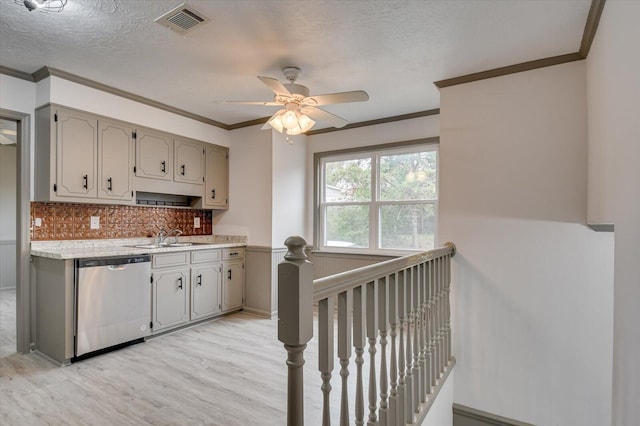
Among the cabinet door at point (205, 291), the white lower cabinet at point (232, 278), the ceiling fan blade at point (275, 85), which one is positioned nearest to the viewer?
→ the ceiling fan blade at point (275, 85)

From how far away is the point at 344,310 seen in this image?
3.85 feet

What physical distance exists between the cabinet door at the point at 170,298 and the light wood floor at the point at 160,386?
9.1 inches

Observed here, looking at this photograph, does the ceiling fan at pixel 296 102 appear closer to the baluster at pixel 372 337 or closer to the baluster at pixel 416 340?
the baluster at pixel 416 340

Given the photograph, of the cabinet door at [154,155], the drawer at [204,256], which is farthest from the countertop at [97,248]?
the cabinet door at [154,155]

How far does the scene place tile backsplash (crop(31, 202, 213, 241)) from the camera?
128 inches

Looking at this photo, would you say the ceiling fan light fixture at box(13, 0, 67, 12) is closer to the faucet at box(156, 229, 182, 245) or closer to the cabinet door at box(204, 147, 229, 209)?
the cabinet door at box(204, 147, 229, 209)

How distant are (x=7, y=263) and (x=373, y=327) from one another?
7022 millimetres

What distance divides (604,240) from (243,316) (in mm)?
3775

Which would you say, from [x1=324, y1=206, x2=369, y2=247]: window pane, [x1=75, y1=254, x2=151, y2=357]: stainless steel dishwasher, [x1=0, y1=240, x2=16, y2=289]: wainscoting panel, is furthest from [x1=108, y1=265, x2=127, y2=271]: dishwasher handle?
[x1=0, y1=240, x2=16, y2=289]: wainscoting panel

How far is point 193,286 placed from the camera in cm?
388

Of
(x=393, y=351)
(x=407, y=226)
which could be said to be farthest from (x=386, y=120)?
(x=393, y=351)

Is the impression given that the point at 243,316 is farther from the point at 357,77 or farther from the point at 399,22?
the point at 399,22

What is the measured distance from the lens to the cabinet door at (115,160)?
338 centimetres

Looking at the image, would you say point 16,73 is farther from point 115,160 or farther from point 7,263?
point 7,263
